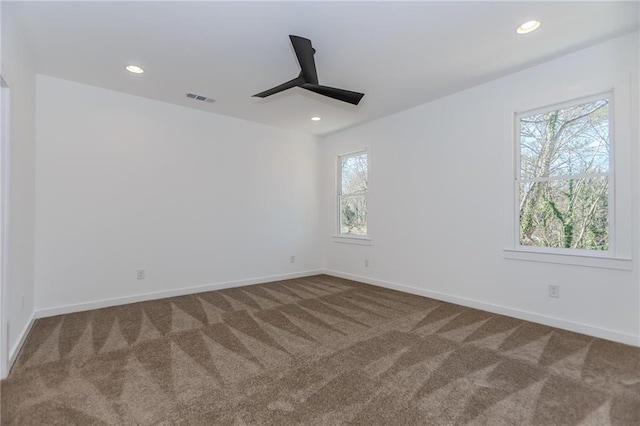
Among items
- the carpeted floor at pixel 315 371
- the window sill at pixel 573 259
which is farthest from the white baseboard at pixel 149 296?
the window sill at pixel 573 259

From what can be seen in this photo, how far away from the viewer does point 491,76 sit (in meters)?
3.32

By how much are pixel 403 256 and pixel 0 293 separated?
13.5 ft

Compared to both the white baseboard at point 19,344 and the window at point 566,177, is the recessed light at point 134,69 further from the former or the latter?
the window at point 566,177

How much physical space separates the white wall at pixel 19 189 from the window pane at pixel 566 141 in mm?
4552

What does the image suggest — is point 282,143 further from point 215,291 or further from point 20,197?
point 20,197

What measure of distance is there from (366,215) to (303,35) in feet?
10.0

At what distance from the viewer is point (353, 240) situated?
17.0 ft

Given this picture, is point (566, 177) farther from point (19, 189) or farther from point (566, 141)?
point (19, 189)

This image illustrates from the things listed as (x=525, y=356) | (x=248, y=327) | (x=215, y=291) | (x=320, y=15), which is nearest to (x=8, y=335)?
(x=248, y=327)

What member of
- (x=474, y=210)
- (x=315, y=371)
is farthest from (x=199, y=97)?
(x=474, y=210)

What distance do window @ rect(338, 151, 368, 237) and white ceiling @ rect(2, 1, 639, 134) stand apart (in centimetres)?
169

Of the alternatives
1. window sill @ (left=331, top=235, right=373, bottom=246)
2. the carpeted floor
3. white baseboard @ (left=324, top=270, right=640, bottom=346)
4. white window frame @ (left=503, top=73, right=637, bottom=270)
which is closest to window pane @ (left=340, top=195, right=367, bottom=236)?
window sill @ (left=331, top=235, right=373, bottom=246)

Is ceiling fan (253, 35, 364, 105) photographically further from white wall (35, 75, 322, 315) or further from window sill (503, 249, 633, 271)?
window sill (503, 249, 633, 271)

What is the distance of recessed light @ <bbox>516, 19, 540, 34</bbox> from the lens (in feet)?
Result: 7.81
